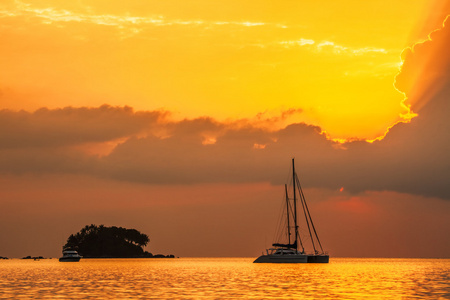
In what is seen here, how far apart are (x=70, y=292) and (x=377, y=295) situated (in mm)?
38330

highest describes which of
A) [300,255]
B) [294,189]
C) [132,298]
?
[294,189]

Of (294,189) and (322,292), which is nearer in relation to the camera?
(322,292)

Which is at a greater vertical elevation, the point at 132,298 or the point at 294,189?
the point at 294,189

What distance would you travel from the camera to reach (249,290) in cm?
9131

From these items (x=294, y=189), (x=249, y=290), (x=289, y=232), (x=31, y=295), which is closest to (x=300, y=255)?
(x=289, y=232)

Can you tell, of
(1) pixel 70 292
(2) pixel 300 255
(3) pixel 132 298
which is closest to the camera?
(3) pixel 132 298

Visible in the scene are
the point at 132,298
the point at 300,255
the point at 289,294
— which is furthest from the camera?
the point at 300,255

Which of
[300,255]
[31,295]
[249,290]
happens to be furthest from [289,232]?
[31,295]

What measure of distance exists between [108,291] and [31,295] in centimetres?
1092

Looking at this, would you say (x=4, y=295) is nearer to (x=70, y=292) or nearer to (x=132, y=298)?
(x=70, y=292)

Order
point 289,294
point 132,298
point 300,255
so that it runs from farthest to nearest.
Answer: point 300,255 → point 289,294 → point 132,298

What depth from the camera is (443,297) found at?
264ft

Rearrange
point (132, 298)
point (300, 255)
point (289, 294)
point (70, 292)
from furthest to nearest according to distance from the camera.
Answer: point (300, 255)
point (70, 292)
point (289, 294)
point (132, 298)

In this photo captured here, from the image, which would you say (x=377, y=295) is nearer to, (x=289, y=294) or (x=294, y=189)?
(x=289, y=294)
